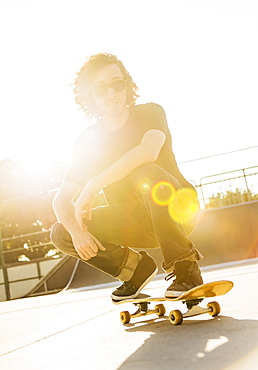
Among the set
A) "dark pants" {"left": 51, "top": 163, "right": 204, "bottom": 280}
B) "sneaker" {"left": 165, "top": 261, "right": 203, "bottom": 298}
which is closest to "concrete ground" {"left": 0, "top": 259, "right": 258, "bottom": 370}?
"sneaker" {"left": 165, "top": 261, "right": 203, "bottom": 298}

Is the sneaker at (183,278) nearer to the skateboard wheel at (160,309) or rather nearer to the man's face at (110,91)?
the skateboard wheel at (160,309)

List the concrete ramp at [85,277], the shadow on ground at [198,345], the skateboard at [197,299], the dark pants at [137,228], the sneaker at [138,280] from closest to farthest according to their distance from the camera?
the shadow on ground at [198,345] < the skateboard at [197,299] < the dark pants at [137,228] < the sneaker at [138,280] < the concrete ramp at [85,277]

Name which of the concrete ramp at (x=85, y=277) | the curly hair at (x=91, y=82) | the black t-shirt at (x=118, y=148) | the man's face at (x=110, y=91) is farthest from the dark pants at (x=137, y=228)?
the concrete ramp at (x=85, y=277)

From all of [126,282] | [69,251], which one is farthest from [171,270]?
[69,251]

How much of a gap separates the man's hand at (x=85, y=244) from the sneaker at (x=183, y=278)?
46 cm

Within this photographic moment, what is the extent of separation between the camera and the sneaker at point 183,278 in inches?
80.7

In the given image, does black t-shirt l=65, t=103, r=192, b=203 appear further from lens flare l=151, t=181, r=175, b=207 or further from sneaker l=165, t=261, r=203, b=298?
sneaker l=165, t=261, r=203, b=298

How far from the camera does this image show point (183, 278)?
2.08 m

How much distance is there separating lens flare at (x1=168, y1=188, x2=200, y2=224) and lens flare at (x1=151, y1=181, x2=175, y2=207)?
2 cm

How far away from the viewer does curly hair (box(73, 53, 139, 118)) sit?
258 cm

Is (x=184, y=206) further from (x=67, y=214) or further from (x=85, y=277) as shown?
(x=85, y=277)

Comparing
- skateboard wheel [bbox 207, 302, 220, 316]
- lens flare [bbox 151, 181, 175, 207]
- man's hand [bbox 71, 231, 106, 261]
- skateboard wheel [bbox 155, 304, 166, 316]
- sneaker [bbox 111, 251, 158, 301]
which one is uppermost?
lens flare [bbox 151, 181, 175, 207]

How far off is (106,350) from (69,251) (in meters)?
0.90

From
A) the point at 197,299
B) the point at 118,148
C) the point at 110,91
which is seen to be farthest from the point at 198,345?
the point at 110,91
